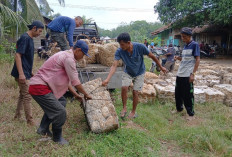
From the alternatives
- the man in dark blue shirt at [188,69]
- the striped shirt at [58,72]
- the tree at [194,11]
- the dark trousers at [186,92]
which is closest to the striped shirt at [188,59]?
the man in dark blue shirt at [188,69]

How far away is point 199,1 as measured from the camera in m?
15.3

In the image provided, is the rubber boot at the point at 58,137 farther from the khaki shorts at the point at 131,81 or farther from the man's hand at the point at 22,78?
the khaki shorts at the point at 131,81

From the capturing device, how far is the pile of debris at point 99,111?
10.6 feet

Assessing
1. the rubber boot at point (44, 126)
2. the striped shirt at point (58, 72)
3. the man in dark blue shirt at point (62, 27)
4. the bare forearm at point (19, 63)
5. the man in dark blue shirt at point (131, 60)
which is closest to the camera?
the striped shirt at point (58, 72)

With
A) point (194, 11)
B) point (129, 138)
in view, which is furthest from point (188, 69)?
point (194, 11)

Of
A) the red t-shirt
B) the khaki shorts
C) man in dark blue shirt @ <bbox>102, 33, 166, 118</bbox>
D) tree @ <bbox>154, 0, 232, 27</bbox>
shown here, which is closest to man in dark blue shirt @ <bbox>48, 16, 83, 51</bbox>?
man in dark blue shirt @ <bbox>102, 33, 166, 118</bbox>

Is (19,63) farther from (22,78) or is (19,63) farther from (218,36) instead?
(218,36)

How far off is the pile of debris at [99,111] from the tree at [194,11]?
1276 cm

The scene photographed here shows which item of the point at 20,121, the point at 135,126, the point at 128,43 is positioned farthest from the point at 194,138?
the point at 20,121

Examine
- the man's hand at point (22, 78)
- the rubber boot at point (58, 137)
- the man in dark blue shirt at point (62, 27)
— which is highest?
the man in dark blue shirt at point (62, 27)

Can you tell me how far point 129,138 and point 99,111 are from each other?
648 millimetres

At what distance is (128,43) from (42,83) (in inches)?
67.1

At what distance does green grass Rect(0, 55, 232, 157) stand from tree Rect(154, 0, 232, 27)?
37.7ft

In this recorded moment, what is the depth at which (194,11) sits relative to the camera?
16.3 meters
